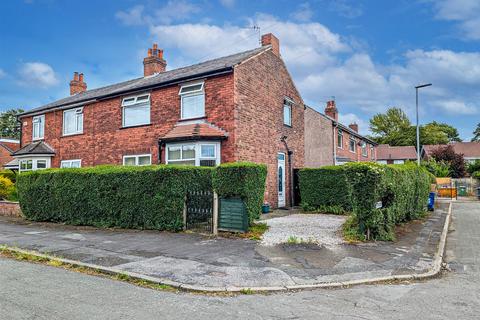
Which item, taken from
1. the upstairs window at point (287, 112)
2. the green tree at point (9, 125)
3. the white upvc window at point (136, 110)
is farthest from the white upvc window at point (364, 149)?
the green tree at point (9, 125)

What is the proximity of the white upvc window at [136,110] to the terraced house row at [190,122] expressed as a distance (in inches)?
2.0

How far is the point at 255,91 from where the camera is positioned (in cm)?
1583

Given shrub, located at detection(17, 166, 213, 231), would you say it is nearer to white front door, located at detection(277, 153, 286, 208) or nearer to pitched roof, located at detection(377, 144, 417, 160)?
white front door, located at detection(277, 153, 286, 208)

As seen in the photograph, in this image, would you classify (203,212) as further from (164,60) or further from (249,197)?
(164,60)

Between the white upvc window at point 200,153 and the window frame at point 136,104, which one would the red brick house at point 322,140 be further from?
the window frame at point 136,104

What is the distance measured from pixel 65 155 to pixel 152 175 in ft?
40.0

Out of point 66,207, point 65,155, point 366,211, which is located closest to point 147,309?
point 366,211

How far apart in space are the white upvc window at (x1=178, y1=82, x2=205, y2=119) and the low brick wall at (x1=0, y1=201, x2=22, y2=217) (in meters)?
8.48

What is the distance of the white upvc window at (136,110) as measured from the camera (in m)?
17.1

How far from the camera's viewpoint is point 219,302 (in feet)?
16.4

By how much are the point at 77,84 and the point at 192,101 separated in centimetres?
1567

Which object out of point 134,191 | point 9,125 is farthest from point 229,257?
point 9,125

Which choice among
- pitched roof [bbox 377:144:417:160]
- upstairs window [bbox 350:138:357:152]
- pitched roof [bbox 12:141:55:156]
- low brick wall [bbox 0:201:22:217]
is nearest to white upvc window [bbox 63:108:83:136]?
pitched roof [bbox 12:141:55:156]

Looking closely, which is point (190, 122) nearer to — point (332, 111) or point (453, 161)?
point (332, 111)
